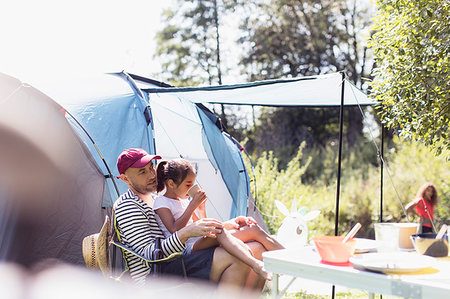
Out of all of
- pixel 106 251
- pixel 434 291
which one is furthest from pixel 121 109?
pixel 434 291

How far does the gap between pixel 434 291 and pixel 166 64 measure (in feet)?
43.8

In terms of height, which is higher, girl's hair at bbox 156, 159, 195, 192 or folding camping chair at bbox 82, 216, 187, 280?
girl's hair at bbox 156, 159, 195, 192

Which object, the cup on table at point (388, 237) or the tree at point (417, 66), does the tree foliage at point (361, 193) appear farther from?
the cup on table at point (388, 237)

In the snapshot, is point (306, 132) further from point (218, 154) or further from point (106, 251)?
point (106, 251)

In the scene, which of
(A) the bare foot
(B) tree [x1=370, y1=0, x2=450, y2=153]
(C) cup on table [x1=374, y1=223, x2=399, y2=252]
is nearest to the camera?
(C) cup on table [x1=374, y1=223, x2=399, y2=252]

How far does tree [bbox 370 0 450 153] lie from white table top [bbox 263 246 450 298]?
5.88 ft

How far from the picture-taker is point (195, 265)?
2209mm

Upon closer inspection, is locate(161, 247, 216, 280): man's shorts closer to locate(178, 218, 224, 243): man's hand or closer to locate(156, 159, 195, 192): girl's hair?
locate(178, 218, 224, 243): man's hand

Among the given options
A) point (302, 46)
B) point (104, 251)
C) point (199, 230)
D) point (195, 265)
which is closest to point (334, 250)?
point (199, 230)

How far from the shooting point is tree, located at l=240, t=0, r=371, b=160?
520 inches

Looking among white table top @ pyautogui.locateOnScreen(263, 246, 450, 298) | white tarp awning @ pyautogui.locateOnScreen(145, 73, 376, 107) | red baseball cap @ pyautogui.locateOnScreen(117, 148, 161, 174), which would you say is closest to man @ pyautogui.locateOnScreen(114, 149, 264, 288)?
red baseball cap @ pyautogui.locateOnScreen(117, 148, 161, 174)

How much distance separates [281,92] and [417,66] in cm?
98

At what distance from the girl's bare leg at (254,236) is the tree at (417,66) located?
4.87 feet

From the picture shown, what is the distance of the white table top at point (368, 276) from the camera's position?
1249 millimetres
